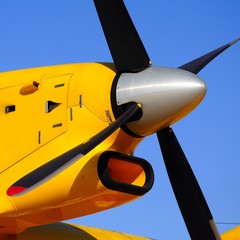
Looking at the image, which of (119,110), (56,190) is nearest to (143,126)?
(119,110)

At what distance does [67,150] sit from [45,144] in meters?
0.50

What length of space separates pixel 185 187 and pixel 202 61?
116 inches

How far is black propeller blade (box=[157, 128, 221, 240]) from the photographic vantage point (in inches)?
512

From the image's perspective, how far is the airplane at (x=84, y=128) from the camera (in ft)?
36.6

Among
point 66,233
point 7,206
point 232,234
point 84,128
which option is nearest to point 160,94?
point 84,128

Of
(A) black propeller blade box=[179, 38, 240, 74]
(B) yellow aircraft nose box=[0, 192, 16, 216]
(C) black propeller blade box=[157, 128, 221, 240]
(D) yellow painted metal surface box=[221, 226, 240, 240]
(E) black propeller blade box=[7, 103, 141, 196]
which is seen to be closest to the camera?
(E) black propeller blade box=[7, 103, 141, 196]

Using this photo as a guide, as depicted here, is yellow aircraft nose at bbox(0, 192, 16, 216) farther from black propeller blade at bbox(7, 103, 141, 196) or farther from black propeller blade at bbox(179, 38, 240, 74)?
black propeller blade at bbox(179, 38, 240, 74)

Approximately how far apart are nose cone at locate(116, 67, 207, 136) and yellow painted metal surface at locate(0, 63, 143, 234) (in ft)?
1.24

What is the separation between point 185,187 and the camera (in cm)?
1300

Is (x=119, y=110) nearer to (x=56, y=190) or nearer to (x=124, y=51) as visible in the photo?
(x=124, y=51)

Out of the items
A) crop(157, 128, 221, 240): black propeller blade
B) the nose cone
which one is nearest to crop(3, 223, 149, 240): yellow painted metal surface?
crop(157, 128, 221, 240): black propeller blade

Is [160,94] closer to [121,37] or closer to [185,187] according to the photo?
[121,37]

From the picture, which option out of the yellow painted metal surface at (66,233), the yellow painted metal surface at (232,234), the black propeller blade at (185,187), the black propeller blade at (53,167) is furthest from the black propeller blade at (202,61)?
the yellow painted metal surface at (232,234)

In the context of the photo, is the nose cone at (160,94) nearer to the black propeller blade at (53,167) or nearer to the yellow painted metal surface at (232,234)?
the black propeller blade at (53,167)
